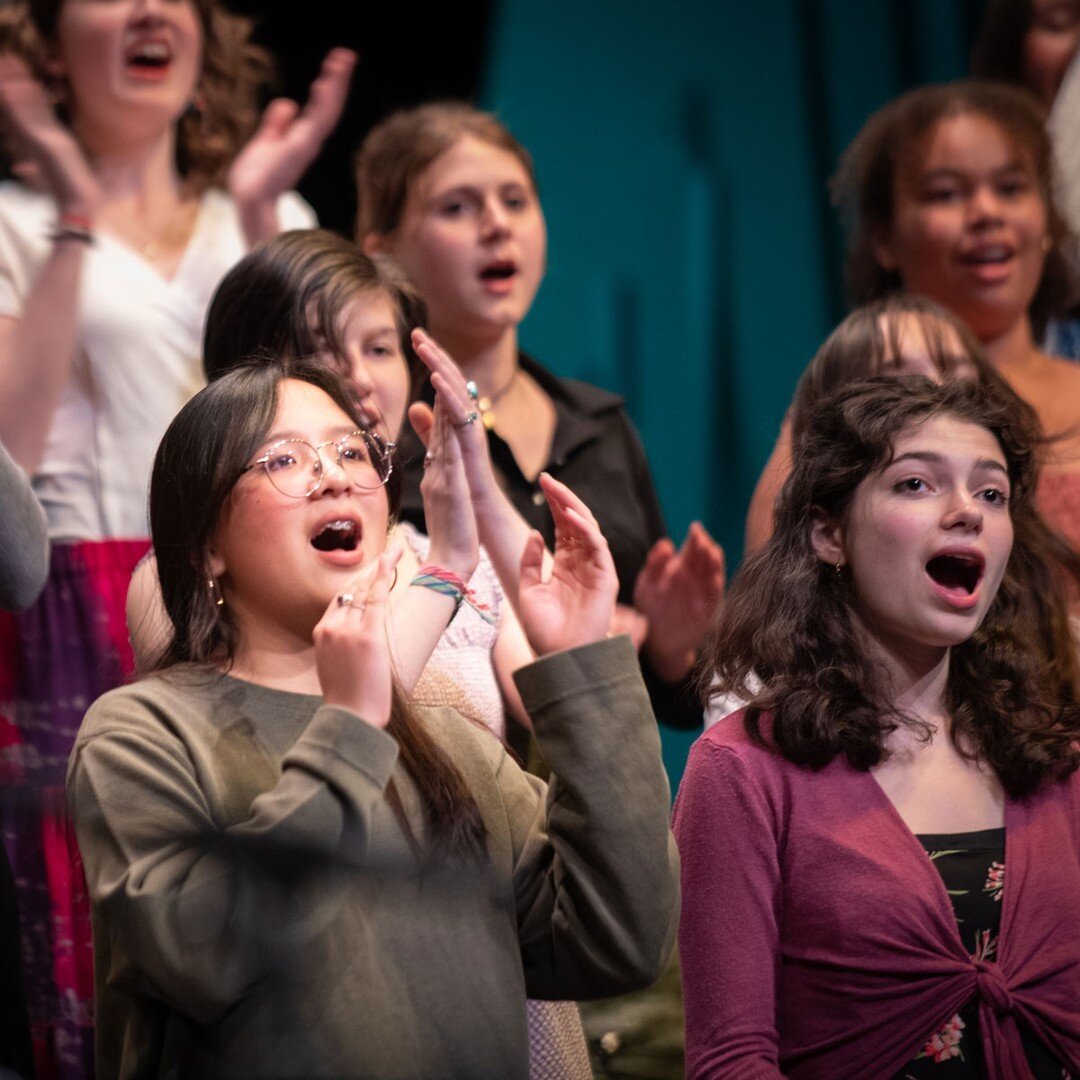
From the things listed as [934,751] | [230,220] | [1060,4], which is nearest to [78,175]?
[230,220]

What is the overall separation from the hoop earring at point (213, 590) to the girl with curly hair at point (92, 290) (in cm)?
67

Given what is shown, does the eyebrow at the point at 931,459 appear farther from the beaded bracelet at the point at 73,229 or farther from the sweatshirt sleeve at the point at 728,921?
the beaded bracelet at the point at 73,229

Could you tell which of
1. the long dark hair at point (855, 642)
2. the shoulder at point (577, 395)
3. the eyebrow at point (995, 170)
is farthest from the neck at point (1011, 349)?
the long dark hair at point (855, 642)

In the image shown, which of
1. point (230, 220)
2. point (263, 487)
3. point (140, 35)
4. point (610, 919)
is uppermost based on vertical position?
point (140, 35)

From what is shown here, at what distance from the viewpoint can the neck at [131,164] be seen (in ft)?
9.38

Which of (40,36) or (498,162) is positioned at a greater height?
(40,36)

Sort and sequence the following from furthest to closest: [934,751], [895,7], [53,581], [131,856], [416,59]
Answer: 1. [895,7]
2. [416,59]
3. [53,581]
4. [934,751]
5. [131,856]

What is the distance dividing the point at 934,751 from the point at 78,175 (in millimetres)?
1553

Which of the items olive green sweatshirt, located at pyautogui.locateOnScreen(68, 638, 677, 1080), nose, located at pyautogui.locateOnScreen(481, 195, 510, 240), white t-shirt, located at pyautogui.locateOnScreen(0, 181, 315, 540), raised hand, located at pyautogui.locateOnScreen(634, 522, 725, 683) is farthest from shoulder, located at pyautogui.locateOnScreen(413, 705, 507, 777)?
nose, located at pyautogui.locateOnScreen(481, 195, 510, 240)

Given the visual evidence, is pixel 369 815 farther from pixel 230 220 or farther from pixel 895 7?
pixel 895 7

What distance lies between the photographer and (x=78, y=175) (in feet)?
8.68

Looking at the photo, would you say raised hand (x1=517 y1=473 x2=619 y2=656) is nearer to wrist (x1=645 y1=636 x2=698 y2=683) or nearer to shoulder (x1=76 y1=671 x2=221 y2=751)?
shoulder (x1=76 y1=671 x2=221 y2=751)

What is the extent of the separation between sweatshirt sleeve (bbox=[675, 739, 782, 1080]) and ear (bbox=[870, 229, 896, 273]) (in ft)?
5.17

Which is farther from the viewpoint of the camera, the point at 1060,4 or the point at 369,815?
the point at 1060,4
